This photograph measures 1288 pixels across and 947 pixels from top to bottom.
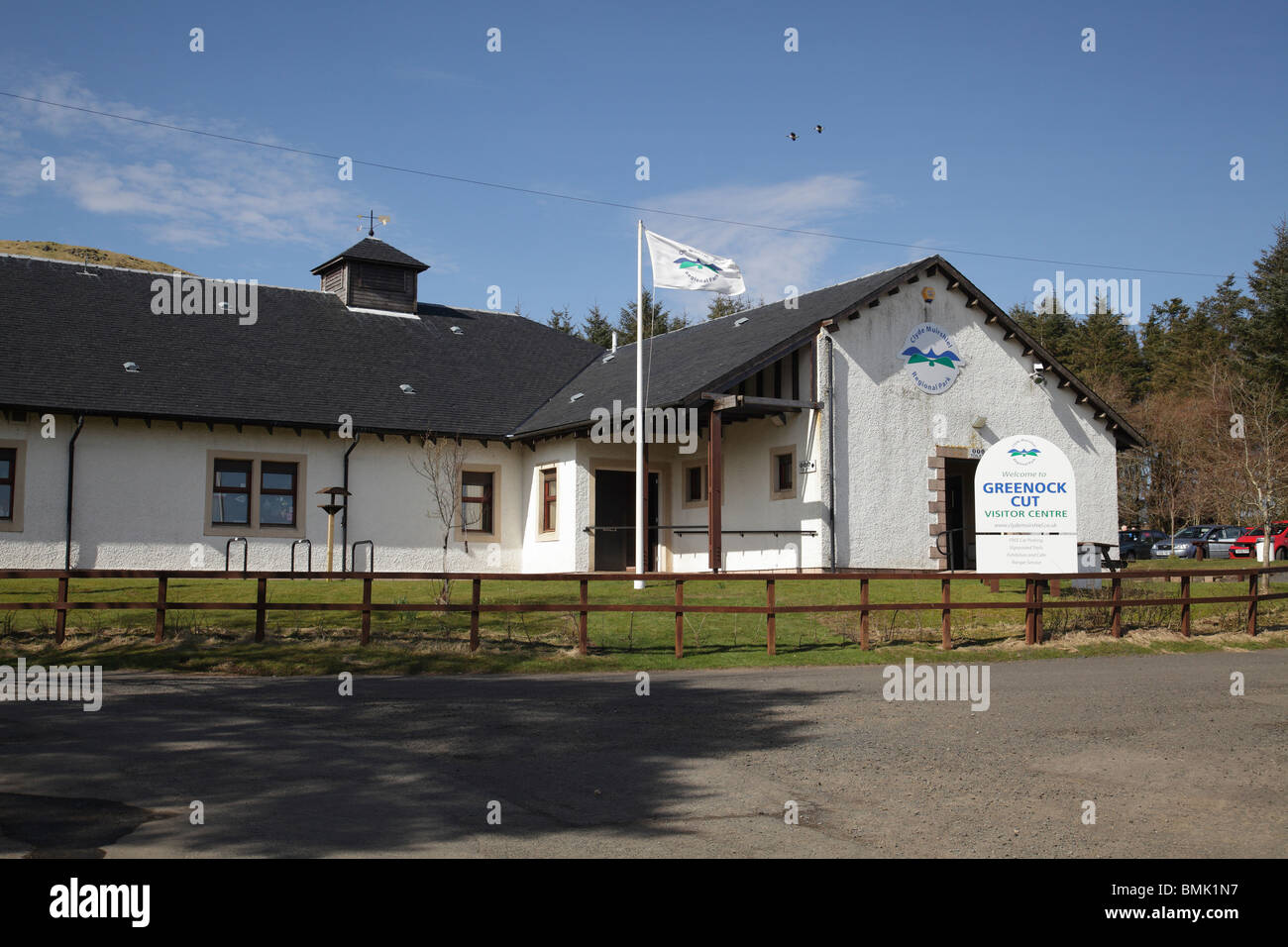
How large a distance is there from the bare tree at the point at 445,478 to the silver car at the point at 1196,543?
94.9 feet

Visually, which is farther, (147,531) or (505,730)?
(147,531)

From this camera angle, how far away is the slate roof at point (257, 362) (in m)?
23.9

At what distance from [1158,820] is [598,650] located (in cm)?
936

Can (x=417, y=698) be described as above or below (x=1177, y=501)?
below

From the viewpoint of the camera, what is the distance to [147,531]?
23.6m

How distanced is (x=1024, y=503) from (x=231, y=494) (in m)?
15.7

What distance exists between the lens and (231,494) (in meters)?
24.6

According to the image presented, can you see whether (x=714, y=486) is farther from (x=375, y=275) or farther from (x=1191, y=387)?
(x=1191, y=387)

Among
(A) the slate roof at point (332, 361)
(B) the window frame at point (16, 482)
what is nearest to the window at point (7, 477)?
(B) the window frame at point (16, 482)

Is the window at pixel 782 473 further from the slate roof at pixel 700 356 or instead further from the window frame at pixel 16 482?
the window frame at pixel 16 482

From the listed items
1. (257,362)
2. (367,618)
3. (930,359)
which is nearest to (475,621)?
(367,618)
